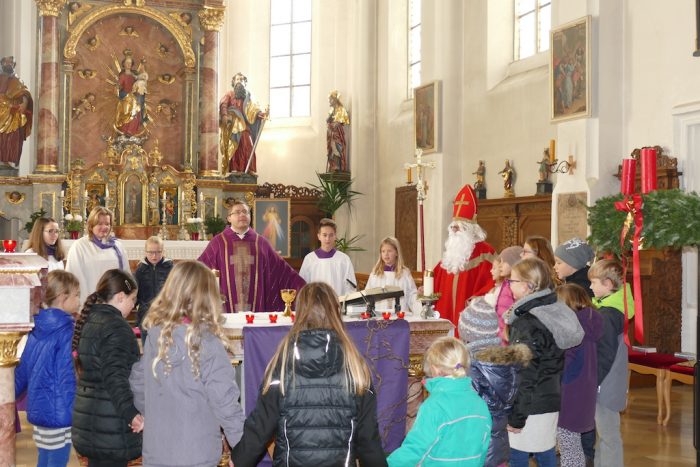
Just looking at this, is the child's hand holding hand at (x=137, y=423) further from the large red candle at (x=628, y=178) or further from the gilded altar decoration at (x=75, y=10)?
the gilded altar decoration at (x=75, y=10)

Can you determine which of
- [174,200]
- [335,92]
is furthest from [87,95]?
[335,92]

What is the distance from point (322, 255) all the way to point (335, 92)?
10.5m

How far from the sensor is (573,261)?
19.4ft

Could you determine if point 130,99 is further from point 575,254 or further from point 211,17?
point 575,254

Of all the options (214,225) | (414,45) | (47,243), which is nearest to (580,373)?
(47,243)

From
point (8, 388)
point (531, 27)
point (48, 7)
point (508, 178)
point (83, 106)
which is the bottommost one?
point (8, 388)

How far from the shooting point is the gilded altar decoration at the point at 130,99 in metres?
17.5

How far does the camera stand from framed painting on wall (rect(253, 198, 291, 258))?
1709 centimetres

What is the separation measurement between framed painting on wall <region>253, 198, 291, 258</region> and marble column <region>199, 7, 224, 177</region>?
1.39 meters

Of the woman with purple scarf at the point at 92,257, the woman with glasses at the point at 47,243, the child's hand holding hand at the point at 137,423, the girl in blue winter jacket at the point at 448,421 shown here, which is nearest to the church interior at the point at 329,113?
the woman with purple scarf at the point at 92,257

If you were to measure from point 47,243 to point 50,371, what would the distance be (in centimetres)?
451

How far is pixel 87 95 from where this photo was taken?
17.6 meters

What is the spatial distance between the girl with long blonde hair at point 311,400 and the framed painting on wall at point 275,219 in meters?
13.7

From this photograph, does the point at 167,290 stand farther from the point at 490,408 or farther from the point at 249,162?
the point at 249,162
